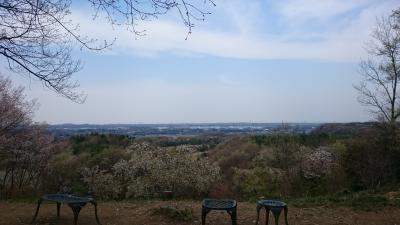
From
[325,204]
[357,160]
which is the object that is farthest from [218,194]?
[325,204]

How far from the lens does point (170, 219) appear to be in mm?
7977

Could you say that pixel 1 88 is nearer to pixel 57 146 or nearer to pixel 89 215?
pixel 57 146

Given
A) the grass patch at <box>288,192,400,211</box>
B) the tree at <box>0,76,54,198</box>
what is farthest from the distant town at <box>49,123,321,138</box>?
the grass patch at <box>288,192,400,211</box>

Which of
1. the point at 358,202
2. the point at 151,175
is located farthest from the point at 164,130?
the point at 358,202

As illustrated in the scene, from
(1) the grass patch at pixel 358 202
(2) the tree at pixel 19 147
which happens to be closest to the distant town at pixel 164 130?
(2) the tree at pixel 19 147

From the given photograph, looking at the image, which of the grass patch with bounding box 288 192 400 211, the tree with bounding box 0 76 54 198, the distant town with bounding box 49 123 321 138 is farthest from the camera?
the distant town with bounding box 49 123 321 138

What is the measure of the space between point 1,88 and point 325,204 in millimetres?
14551

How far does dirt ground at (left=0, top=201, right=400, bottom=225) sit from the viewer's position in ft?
25.8

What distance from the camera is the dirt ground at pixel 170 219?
7855 millimetres

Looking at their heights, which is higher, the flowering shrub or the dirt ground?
the dirt ground

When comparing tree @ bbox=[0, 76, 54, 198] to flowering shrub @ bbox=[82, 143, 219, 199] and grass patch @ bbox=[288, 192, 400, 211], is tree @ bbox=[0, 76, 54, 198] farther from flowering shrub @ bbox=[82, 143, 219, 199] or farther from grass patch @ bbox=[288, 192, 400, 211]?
grass patch @ bbox=[288, 192, 400, 211]

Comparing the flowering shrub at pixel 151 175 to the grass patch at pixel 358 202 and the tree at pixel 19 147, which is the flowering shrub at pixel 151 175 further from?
the grass patch at pixel 358 202

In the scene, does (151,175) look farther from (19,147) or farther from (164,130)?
(164,130)

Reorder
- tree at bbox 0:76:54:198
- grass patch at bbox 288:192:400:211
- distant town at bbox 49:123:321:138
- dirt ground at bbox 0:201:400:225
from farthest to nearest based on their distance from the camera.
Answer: distant town at bbox 49:123:321:138 < tree at bbox 0:76:54:198 < grass patch at bbox 288:192:400:211 < dirt ground at bbox 0:201:400:225
